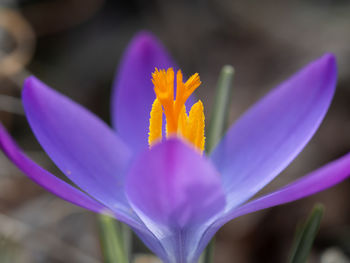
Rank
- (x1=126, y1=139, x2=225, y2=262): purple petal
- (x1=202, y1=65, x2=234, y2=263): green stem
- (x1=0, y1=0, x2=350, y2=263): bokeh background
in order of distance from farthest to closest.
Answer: (x1=0, y1=0, x2=350, y2=263): bokeh background, (x1=202, y1=65, x2=234, y2=263): green stem, (x1=126, y1=139, x2=225, y2=262): purple petal

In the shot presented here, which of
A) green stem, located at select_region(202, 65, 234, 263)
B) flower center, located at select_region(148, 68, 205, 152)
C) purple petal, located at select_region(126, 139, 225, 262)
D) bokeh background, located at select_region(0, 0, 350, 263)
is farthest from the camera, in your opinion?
bokeh background, located at select_region(0, 0, 350, 263)

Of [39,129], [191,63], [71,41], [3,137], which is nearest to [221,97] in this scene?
[39,129]

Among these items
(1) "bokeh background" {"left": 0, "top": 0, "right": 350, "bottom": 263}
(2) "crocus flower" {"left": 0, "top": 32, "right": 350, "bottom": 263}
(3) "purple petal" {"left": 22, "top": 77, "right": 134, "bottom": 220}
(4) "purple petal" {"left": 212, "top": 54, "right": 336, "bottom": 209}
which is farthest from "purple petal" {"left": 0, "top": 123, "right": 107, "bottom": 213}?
(1) "bokeh background" {"left": 0, "top": 0, "right": 350, "bottom": 263}

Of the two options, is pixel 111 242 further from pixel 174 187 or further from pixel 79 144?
pixel 174 187

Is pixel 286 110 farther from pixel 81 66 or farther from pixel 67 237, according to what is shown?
pixel 81 66

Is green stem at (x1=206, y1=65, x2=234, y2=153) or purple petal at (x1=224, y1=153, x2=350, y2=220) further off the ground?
purple petal at (x1=224, y1=153, x2=350, y2=220)

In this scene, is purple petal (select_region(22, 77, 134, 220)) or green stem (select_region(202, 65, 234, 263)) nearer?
purple petal (select_region(22, 77, 134, 220))

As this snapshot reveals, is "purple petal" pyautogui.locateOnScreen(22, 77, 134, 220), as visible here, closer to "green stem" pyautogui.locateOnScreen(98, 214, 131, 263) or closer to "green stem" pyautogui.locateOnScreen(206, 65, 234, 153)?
"green stem" pyautogui.locateOnScreen(98, 214, 131, 263)
